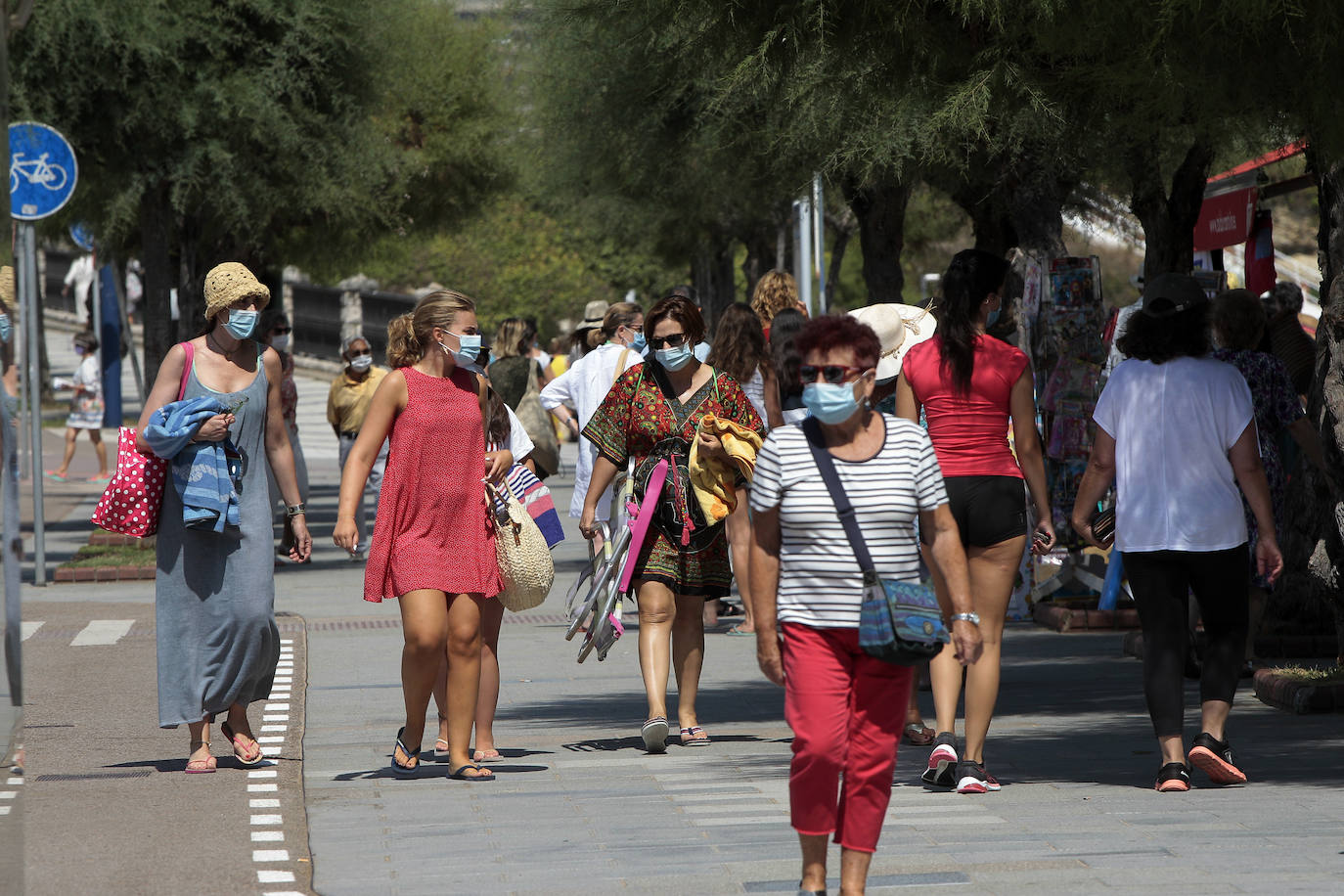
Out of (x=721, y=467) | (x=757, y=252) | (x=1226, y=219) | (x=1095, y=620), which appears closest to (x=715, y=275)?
(x=757, y=252)

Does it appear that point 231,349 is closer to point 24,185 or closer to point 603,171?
point 24,185

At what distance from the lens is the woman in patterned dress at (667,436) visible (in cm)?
873

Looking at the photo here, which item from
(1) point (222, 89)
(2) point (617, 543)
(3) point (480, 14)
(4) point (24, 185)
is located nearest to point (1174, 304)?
(2) point (617, 543)

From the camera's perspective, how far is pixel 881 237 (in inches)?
772

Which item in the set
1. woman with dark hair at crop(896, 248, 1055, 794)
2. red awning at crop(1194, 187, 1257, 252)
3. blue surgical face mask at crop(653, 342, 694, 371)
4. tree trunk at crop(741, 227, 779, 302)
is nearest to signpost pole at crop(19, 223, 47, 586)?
blue surgical face mask at crop(653, 342, 694, 371)

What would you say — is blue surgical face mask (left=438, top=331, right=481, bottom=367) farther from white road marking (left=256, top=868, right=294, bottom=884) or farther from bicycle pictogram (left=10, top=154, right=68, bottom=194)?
bicycle pictogram (left=10, top=154, right=68, bottom=194)

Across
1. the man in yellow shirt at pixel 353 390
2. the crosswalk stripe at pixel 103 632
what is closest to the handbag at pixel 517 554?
the crosswalk stripe at pixel 103 632

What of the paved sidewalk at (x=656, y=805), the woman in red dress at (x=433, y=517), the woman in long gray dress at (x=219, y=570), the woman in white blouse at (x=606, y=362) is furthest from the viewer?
the woman in white blouse at (x=606, y=362)

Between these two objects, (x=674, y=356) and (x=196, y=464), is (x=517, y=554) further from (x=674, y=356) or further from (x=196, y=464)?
(x=196, y=464)

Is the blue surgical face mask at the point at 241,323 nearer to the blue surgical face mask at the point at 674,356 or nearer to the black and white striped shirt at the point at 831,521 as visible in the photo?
A: the blue surgical face mask at the point at 674,356

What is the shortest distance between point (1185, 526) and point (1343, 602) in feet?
7.01

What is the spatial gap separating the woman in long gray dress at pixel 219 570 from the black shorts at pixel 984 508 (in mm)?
2694

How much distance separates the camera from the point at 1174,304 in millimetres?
7406

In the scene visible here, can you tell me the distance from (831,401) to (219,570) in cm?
359
